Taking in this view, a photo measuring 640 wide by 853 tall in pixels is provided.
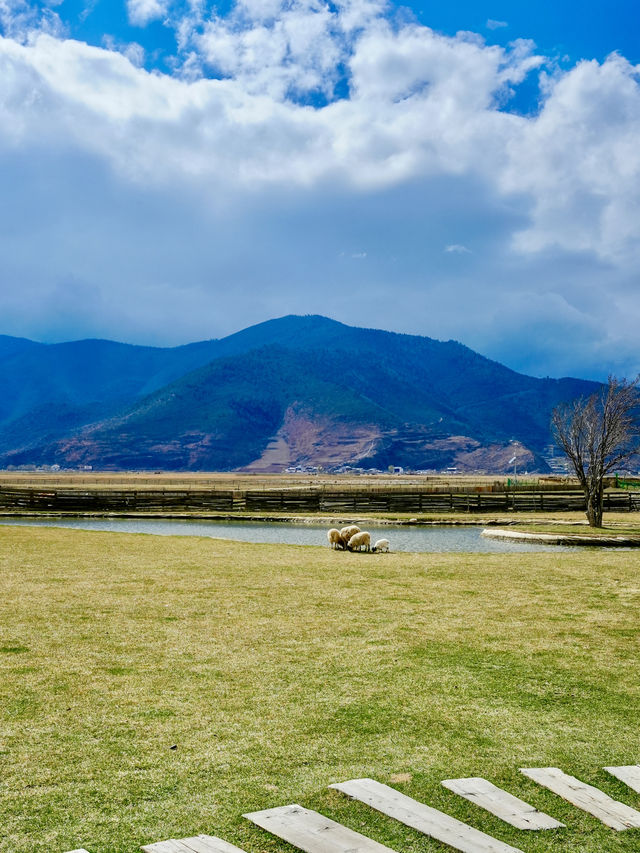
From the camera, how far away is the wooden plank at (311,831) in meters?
4.57

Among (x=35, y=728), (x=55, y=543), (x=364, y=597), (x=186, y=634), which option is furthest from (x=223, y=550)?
(x=35, y=728)

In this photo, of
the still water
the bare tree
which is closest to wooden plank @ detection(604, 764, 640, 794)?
the still water

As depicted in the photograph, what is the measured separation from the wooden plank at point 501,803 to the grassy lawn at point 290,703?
3.3 inches

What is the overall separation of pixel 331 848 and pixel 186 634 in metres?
6.62

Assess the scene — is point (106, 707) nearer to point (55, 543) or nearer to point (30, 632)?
point (30, 632)

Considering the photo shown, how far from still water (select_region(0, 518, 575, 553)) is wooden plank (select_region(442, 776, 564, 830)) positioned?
2361 cm

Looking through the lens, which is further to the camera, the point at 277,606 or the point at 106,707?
the point at 277,606

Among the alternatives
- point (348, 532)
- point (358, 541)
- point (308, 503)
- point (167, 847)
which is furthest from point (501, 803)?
point (308, 503)

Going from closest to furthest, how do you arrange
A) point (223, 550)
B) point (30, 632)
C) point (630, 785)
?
1. point (630, 785)
2. point (30, 632)
3. point (223, 550)

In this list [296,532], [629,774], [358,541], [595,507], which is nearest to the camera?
[629,774]

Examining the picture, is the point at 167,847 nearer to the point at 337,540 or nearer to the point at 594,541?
the point at 337,540

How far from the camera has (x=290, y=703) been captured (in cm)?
764

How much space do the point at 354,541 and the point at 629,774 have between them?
19976mm

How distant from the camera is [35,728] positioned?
6.80 metres
